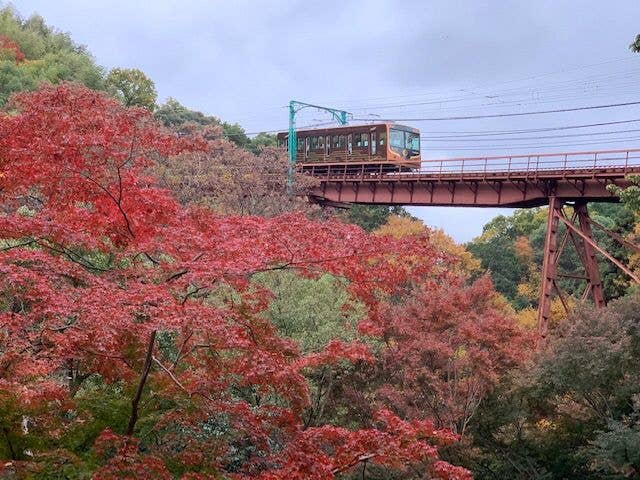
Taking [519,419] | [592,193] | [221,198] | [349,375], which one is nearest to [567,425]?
[519,419]

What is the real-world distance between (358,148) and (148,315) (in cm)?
3027

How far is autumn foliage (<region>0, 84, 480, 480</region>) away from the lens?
6.32 metres

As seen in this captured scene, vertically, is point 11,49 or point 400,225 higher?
point 11,49

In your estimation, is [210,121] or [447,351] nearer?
[447,351]

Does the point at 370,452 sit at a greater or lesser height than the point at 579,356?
greater

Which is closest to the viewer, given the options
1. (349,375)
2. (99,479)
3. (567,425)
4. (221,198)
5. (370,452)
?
(99,479)

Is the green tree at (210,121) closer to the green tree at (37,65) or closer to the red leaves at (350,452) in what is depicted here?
the green tree at (37,65)

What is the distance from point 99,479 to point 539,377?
11.4m

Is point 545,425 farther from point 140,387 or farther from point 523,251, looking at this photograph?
point 523,251

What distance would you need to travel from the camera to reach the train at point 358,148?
34781 mm

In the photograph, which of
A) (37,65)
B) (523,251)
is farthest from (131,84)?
(523,251)

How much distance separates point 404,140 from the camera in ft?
117

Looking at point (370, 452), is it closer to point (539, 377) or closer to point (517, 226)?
point (539, 377)

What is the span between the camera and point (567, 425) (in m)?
16.5
